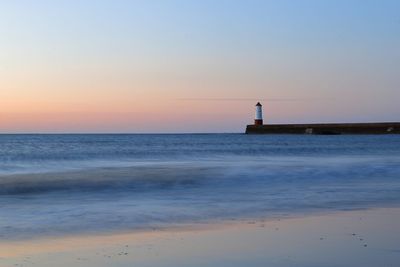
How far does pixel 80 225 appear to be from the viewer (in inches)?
391

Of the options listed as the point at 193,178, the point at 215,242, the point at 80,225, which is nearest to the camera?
the point at 215,242

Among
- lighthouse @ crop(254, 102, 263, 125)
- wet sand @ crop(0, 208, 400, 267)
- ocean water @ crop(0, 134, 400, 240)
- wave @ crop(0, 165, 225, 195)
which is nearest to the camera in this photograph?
wet sand @ crop(0, 208, 400, 267)

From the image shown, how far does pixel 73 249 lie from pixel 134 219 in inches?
116

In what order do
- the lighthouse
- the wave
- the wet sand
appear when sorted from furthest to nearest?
the lighthouse < the wave < the wet sand

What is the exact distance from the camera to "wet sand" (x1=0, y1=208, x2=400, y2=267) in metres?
6.96

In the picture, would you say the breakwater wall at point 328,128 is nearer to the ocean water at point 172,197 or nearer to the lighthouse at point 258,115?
the lighthouse at point 258,115

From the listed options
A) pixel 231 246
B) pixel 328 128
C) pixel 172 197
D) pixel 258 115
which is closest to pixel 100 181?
pixel 172 197

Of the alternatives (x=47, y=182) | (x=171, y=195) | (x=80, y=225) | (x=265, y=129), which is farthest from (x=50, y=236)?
(x=265, y=129)

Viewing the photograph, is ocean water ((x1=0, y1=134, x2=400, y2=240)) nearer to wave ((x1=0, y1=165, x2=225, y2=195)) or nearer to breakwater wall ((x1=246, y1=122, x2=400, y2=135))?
wave ((x1=0, y1=165, x2=225, y2=195))

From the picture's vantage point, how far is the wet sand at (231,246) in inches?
274

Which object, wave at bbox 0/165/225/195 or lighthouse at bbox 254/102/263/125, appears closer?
wave at bbox 0/165/225/195

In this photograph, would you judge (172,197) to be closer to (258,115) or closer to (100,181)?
(100,181)

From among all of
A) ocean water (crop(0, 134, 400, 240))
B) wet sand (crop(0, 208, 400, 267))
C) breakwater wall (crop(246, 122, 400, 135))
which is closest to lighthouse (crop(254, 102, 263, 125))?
breakwater wall (crop(246, 122, 400, 135))

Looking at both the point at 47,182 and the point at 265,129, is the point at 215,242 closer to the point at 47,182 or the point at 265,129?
the point at 47,182
